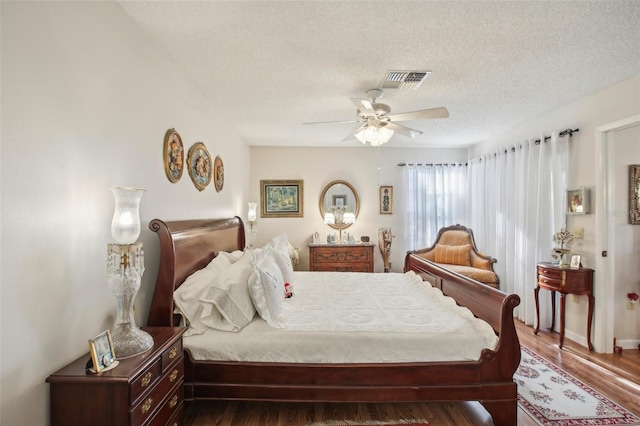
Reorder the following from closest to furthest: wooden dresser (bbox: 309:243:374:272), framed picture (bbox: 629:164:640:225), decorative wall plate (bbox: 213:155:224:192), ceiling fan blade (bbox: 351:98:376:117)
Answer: ceiling fan blade (bbox: 351:98:376:117) < framed picture (bbox: 629:164:640:225) < decorative wall plate (bbox: 213:155:224:192) < wooden dresser (bbox: 309:243:374:272)

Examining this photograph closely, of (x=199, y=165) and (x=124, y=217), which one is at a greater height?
(x=199, y=165)

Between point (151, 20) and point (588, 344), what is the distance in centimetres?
481

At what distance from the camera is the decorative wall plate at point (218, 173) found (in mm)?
3489

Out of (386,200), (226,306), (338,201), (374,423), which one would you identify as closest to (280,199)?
(338,201)

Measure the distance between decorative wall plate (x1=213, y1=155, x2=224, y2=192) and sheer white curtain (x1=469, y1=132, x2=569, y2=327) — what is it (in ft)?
13.0

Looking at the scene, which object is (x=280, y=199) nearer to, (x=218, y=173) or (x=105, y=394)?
(x=218, y=173)

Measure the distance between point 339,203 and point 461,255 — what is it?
88.4 inches

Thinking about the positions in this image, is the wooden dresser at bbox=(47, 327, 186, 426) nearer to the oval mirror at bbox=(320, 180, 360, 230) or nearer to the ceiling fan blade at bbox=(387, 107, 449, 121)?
the ceiling fan blade at bbox=(387, 107, 449, 121)

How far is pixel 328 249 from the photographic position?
5117mm

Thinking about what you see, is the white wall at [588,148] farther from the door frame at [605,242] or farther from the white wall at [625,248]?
the white wall at [625,248]

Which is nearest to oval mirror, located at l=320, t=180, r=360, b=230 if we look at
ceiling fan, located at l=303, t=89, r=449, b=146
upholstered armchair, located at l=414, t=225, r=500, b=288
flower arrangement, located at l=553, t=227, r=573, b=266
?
upholstered armchair, located at l=414, t=225, r=500, b=288

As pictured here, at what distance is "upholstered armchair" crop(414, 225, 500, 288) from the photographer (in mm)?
4459

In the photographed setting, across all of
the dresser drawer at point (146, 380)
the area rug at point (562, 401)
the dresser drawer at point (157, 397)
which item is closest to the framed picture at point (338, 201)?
the area rug at point (562, 401)

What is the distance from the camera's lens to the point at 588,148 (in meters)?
3.21
